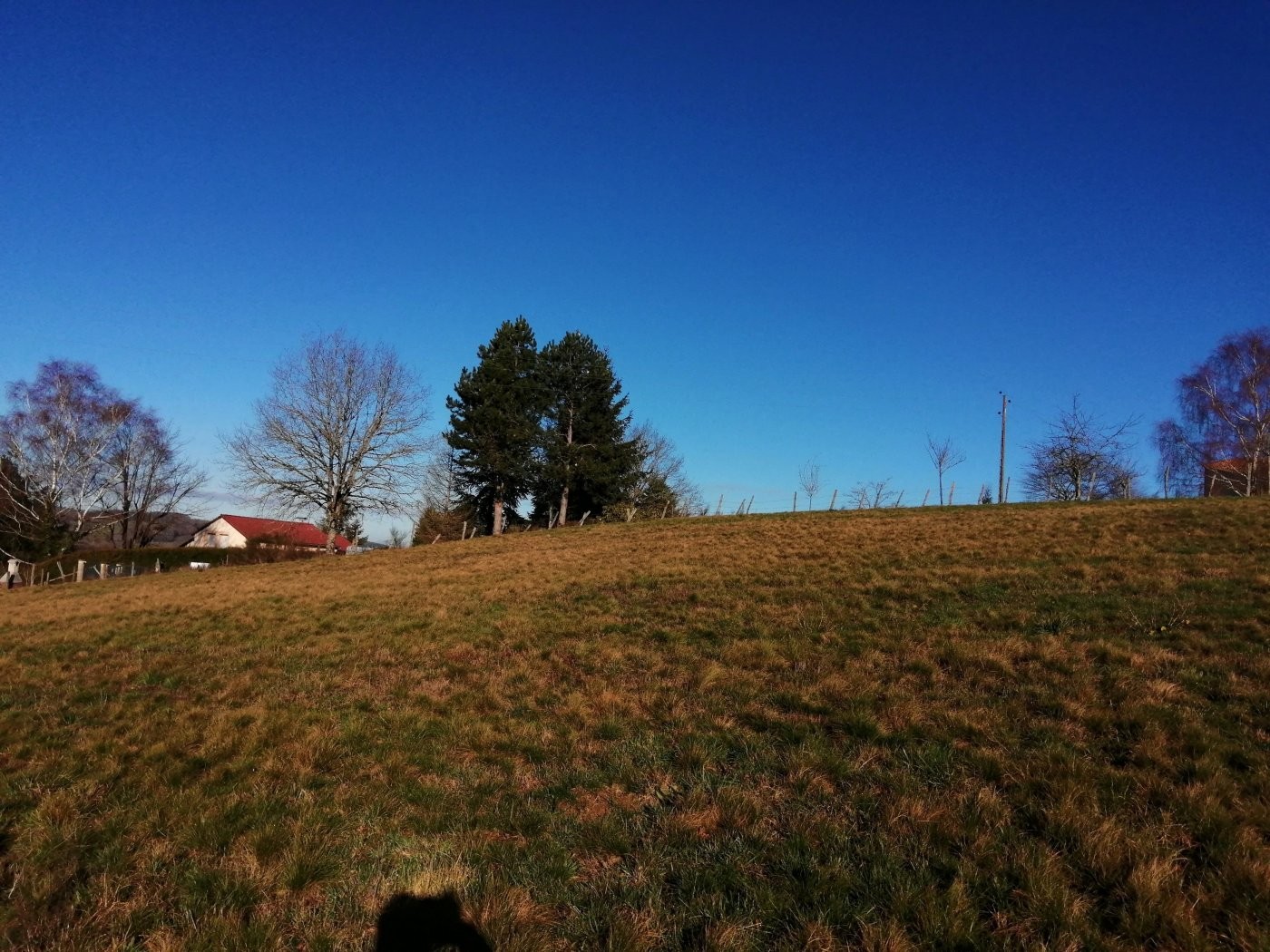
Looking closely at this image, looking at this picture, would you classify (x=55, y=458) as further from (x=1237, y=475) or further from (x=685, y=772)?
(x=1237, y=475)

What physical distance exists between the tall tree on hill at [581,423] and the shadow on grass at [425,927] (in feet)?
135

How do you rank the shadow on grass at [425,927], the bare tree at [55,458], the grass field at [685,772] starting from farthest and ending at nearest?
the bare tree at [55,458] → the grass field at [685,772] → the shadow on grass at [425,927]

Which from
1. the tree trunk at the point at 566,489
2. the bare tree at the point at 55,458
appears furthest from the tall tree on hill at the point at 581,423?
the bare tree at the point at 55,458

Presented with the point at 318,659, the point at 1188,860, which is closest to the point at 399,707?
the point at 318,659

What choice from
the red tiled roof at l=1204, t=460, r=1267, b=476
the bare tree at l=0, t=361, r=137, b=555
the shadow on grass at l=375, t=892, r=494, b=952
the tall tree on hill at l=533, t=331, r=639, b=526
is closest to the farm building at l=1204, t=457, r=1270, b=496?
the red tiled roof at l=1204, t=460, r=1267, b=476

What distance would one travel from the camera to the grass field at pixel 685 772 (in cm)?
348

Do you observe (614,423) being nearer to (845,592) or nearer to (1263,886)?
(845,592)

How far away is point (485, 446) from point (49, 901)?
40618mm

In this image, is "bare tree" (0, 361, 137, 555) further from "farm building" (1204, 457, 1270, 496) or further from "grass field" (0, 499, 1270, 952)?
"farm building" (1204, 457, 1270, 496)

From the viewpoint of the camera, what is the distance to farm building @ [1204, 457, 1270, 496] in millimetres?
43347

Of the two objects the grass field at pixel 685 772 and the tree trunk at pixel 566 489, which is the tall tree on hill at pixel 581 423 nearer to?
the tree trunk at pixel 566 489

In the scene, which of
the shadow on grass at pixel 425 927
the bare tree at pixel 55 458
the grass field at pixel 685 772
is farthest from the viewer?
the bare tree at pixel 55 458

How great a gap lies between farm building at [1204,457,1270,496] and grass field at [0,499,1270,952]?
44.8m

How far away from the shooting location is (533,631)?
37.1ft
